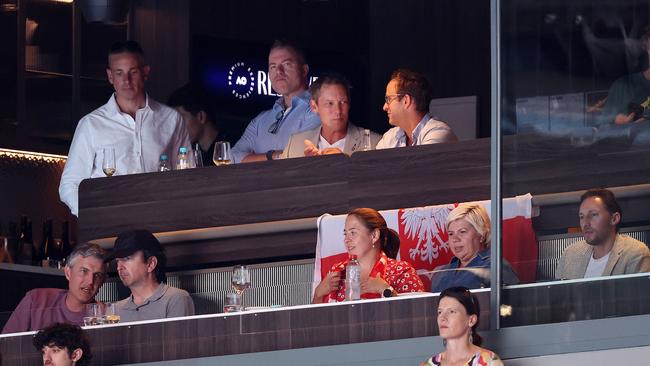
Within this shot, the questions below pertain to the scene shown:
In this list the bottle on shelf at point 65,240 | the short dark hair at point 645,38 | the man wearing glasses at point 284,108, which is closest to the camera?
the short dark hair at point 645,38

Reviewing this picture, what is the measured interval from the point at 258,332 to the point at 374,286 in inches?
18.9

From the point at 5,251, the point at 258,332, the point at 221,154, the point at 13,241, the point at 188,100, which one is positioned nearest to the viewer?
the point at 258,332

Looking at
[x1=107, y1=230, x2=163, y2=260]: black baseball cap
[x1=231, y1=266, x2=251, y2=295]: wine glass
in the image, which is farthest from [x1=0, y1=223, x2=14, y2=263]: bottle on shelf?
[x1=231, y1=266, x2=251, y2=295]: wine glass

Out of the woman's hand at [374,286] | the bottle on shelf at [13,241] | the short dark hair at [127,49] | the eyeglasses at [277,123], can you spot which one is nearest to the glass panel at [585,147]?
the woman's hand at [374,286]

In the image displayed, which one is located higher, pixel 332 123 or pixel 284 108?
pixel 284 108

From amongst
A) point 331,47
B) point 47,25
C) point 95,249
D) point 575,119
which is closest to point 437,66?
point 331,47

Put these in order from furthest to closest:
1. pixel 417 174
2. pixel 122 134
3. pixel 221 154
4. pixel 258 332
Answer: pixel 122 134, pixel 221 154, pixel 417 174, pixel 258 332

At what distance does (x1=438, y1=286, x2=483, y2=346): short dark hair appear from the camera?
5.46m

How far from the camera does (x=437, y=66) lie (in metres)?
10.9

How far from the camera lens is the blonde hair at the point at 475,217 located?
579 centimetres

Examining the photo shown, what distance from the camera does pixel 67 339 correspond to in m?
5.95

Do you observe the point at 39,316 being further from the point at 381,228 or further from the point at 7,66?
the point at 7,66

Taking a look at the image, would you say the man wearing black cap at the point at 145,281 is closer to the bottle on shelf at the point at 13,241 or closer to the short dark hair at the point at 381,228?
the short dark hair at the point at 381,228

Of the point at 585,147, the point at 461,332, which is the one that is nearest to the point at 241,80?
the point at 585,147
